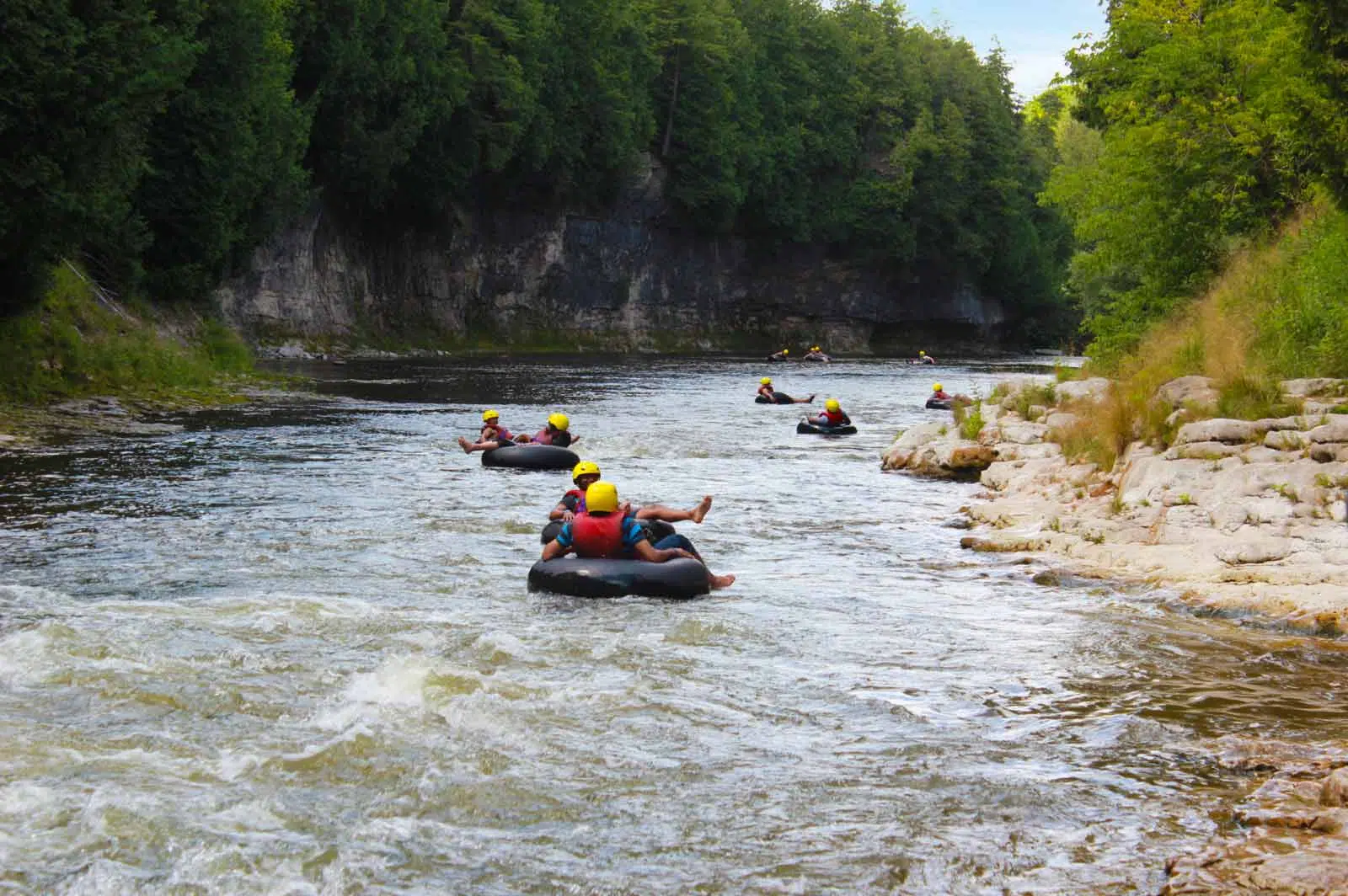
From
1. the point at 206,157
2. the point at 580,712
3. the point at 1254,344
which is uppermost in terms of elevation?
the point at 206,157

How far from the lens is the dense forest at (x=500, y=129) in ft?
78.1

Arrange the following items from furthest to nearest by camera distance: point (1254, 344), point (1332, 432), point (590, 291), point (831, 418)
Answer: point (590, 291) → point (831, 418) → point (1254, 344) → point (1332, 432)

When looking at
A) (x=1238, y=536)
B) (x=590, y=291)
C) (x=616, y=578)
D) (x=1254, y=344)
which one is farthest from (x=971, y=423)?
(x=590, y=291)

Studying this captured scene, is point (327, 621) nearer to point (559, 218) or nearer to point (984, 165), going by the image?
point (559, 218)

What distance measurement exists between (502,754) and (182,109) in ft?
104

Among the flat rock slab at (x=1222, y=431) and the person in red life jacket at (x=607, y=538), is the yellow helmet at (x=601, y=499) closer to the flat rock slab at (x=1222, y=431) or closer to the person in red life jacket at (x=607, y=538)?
the person in red life jacket at (x=607, y=538)

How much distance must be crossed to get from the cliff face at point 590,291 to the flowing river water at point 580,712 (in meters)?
35.4

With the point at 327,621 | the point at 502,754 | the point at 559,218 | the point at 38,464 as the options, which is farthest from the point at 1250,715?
the point at 559,218

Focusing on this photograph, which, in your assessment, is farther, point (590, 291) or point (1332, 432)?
point (590, 291)

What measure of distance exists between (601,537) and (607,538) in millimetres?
53

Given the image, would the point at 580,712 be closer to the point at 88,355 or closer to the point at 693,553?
the point at 693,553

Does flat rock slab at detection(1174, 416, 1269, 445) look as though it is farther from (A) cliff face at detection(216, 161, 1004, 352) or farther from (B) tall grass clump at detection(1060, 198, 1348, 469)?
(A) cliff face at detection(216, 161, 1004, 352)

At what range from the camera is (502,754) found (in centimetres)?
786

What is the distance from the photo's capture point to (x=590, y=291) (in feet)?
243
